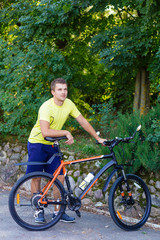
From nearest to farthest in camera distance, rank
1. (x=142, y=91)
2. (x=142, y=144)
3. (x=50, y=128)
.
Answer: (x=50, y=128) → (x=142, y=144) → (x=142, y=91)

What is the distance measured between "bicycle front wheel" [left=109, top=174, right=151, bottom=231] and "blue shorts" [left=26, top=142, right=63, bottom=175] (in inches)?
31.3

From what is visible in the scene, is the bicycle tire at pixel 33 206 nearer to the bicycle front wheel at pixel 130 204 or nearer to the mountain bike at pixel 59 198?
the mountain bike at pixel 59 198

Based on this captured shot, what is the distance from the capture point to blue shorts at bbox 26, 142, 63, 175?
171 inches

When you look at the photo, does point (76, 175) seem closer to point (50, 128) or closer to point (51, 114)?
point (50, 128)

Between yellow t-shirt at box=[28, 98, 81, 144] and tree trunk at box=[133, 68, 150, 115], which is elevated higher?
tree trunk at box=[133, 68, 150, 115]

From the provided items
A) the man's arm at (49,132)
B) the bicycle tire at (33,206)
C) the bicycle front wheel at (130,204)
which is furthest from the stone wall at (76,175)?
the man's arm at (49,132)

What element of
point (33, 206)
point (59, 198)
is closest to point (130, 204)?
point (59, 198)

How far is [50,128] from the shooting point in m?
4.30

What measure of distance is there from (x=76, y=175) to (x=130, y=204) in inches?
66.6

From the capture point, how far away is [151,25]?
6.46m

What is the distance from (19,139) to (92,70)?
2999mm

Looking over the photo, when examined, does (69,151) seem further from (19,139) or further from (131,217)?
(131,217)

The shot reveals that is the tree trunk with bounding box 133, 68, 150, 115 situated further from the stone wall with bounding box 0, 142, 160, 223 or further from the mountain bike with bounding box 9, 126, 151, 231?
the mountain bike with bounding box 9, 126, 151, 231

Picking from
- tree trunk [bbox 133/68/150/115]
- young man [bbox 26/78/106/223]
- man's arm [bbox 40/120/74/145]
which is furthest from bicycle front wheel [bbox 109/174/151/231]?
tree trunk [bbox 133/68/150/115]
